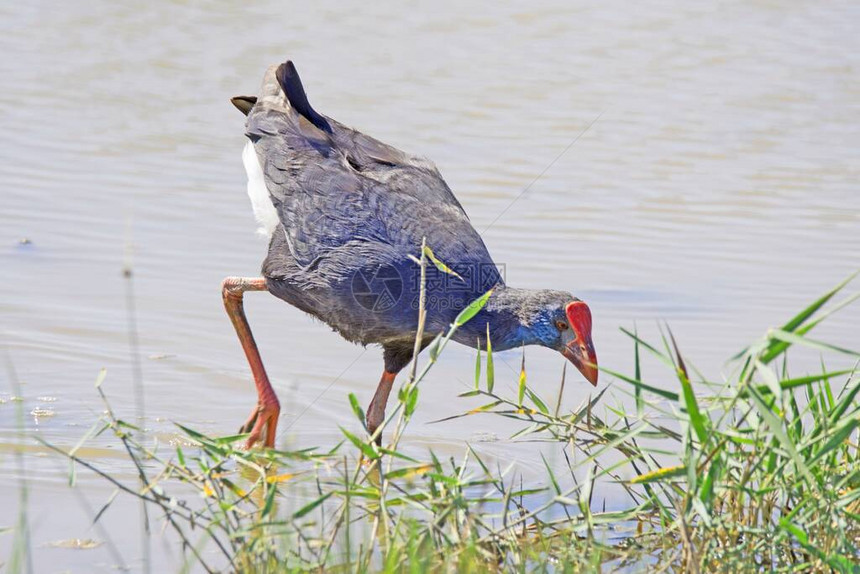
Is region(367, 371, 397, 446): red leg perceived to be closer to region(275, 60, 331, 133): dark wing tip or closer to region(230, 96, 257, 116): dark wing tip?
region(275, 60, 331, 133): dark wing tip

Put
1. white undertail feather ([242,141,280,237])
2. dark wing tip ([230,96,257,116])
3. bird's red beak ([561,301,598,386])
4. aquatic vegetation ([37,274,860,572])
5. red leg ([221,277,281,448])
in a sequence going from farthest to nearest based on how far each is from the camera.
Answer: dark wing tip ([230,96,257,116])
white undertail feather ([242,141,280,237])
red leg ([221,277,281,448])
bird's red beak ([561,301,598,386])
aquatic vegetation ([37,274,860,572])

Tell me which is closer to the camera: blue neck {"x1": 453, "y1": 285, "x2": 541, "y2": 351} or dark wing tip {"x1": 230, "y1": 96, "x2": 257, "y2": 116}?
blue neck {"x1": 453, "y1": 285, "x2": 541, "y2": 351}

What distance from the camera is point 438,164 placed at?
902cm

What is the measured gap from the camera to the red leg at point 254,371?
16.9 ft

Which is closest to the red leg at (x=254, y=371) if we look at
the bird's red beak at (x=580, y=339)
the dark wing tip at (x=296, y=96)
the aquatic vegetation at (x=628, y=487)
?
the dark wing tip at (x=296, y=96)

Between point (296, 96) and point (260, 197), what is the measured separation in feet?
1.61

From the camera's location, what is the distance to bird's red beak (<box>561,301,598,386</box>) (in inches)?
185

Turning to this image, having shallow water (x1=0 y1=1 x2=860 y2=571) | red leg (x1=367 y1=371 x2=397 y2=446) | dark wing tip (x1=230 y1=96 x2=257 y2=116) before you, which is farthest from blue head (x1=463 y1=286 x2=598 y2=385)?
dark wing tip (x1=230 y1=96 x2=257 y2=116)

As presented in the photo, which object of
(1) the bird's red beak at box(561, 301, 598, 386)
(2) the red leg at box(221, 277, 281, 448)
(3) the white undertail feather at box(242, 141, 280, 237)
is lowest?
(2) the red leg at box(221, 277, 281, 448)

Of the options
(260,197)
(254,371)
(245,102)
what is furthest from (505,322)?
(245,102)

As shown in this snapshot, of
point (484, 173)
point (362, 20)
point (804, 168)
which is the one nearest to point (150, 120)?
point (484, 173)

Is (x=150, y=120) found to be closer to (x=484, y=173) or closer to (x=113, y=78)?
(x=113, y=78)

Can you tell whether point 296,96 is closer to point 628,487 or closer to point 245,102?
point 245,102

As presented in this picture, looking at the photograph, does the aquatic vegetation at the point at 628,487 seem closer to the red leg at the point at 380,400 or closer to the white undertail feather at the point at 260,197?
the red leg at the point at 380,400
